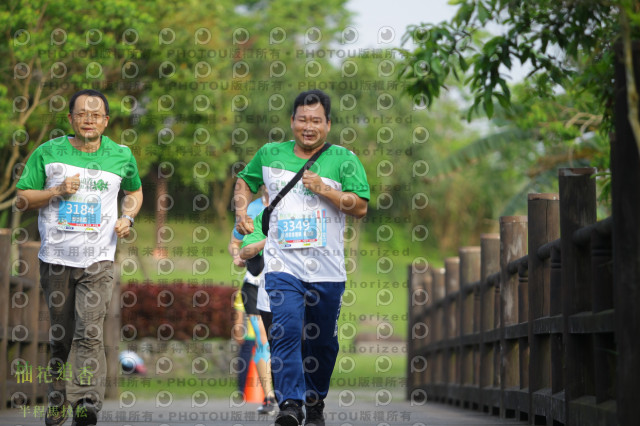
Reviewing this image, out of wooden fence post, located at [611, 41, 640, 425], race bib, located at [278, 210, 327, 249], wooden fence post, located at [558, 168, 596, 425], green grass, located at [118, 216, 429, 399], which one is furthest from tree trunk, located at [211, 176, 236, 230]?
wooden fence post, located at [611, 41, 640, 425]

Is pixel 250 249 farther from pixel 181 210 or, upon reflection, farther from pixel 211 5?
pixel 181 210

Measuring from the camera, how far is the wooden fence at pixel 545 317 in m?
6.20

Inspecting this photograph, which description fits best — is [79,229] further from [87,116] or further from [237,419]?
[237,419]

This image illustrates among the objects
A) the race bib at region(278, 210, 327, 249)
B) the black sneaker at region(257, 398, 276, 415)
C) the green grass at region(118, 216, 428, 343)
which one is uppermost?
the green grass at region(118, 216, 428, 343)

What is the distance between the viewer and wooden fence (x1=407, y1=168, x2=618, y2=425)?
244 inches

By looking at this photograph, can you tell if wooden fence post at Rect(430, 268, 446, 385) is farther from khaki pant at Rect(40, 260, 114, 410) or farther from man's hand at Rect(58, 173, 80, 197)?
man's hand at Rect(58, 173, 80, 197)

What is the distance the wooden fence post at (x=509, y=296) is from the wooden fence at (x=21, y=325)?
13.6ft

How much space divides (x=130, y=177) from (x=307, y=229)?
141cm

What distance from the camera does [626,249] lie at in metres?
5.38

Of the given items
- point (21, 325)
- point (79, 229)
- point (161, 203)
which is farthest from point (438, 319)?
point (161, 203)

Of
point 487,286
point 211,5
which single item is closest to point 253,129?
point 211,5

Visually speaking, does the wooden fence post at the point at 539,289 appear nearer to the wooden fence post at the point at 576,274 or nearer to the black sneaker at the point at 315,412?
the wooden fence post at the point at 576,274

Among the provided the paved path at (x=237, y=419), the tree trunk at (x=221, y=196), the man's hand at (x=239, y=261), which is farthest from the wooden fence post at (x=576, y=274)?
the tree trunk at (x=221, y=196)

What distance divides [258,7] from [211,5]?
37631 millimetres
